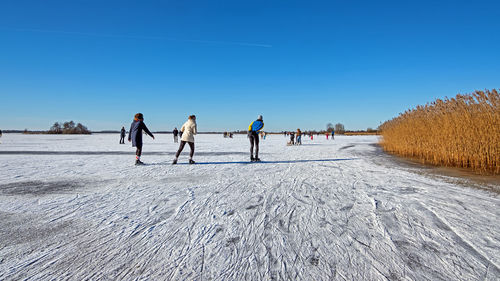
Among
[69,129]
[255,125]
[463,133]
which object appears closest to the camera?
[463,133]

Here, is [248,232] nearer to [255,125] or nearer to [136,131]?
[255,125]

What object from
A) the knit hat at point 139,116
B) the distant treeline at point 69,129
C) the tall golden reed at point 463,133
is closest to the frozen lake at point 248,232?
the tall golden reed at point 463,133

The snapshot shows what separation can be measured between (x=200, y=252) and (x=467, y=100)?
9648 millimetres

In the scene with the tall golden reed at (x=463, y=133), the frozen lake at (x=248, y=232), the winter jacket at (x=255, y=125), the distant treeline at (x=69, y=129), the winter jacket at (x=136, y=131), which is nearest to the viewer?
the frozen lake at (x=248, y=232)

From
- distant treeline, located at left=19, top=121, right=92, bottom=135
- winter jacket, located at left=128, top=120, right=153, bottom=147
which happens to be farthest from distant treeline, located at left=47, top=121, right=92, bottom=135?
winter jacket, located at left=128, top=120, right=153, bottom=147

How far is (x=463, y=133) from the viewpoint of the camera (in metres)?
6.80

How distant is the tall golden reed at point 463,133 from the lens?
6160 mm

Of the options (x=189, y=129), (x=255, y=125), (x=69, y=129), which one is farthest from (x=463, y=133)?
(x=69, y=129)

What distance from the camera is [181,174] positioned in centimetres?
570

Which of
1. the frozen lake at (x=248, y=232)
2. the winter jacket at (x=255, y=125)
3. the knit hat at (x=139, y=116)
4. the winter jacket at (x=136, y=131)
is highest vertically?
the knit hat at (x=139, y=116)

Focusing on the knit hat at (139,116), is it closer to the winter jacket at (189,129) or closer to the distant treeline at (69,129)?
the winter jacket at (189,129)

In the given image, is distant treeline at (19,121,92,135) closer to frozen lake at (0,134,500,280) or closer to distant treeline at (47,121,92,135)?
distant treeline at (47,121,92,135)

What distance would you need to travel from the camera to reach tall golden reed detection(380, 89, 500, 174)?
6.16m

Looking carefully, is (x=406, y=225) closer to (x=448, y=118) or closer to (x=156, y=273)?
(x=156, y=273)
